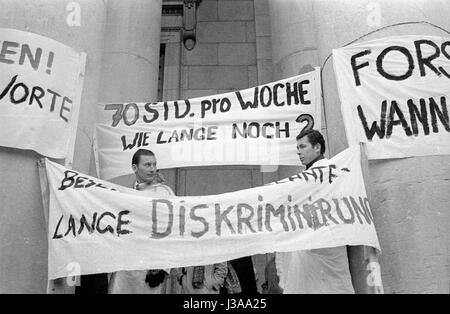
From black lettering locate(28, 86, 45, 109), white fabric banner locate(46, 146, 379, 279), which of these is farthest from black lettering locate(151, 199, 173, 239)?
black lettering locate(28, 86, 45, 109)

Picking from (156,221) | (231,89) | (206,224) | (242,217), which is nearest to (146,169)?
(156,221)

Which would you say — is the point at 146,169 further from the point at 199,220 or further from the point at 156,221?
Result: the point at 199,220

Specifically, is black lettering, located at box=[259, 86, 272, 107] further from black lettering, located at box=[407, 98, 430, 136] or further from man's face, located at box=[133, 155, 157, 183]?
black lettering, located at box=[407, 98, 430, 136]

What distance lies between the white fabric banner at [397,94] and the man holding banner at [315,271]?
129 centimetres

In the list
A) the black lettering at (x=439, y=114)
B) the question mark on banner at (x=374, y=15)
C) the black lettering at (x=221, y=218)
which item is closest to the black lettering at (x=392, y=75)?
the black lettering at (x=439, y=114)

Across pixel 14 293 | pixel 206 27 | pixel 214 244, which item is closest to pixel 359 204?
pixel 214 244

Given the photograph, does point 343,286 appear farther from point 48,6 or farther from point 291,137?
point 48,6

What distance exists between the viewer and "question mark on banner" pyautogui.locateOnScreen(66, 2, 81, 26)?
7895 millimetres

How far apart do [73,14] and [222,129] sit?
2601 mm

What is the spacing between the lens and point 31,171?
662 centimetres

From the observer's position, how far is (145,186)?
22.8 feet

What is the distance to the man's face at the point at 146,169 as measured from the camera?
7.13 m

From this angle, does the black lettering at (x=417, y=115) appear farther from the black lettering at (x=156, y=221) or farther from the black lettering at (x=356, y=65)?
the black lettering at (x=156, y=221)

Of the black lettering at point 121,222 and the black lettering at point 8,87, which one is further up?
the black lettering at point 8,87
